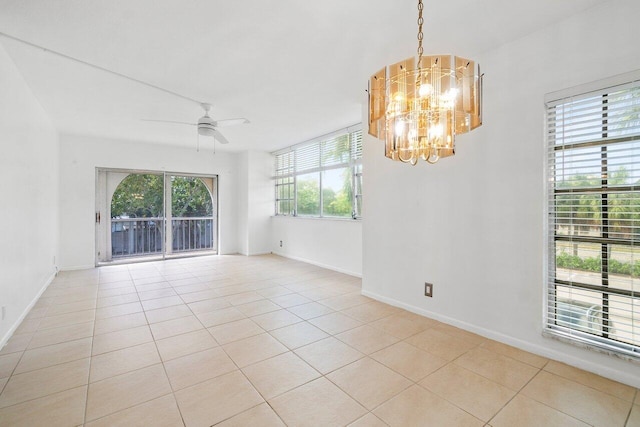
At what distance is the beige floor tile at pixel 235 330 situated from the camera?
2.62 meters

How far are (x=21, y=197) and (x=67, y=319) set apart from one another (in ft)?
4.45

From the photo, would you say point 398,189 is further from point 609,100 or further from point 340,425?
point 340,425

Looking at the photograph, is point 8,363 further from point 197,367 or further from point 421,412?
point 421,412

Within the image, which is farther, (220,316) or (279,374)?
(220,316)

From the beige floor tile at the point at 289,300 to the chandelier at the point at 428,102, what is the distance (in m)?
2.46

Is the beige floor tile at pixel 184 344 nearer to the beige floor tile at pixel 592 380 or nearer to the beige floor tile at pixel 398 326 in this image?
the beige floor tile at pixel 398 326

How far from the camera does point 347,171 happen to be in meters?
5.03

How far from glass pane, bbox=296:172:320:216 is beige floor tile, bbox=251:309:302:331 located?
2.85 m

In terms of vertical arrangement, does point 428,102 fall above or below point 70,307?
above

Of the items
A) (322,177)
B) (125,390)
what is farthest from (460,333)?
(322,177)

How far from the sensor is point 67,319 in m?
3.05

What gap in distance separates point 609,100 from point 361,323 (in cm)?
268

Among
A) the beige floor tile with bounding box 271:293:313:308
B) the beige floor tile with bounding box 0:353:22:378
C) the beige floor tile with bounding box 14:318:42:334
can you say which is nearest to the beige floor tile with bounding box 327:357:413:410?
the beige floor tile with bounding box 271:293:313:308

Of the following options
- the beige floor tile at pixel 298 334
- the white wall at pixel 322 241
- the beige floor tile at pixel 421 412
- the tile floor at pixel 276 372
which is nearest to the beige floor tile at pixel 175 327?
the tile floor at pixel 276 372
